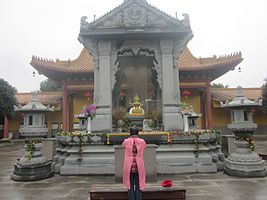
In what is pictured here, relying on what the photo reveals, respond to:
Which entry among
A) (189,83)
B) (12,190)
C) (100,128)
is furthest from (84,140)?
(189,83)

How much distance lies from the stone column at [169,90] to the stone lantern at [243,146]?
2155mm

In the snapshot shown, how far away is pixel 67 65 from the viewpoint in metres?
22.2

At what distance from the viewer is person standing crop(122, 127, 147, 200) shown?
4484 mm

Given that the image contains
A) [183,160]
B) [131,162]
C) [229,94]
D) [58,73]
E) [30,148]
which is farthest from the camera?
[229,94]

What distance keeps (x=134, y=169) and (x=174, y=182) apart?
1.79 metres

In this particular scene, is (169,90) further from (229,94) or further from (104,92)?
(229,94)

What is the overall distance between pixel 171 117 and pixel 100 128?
302cm

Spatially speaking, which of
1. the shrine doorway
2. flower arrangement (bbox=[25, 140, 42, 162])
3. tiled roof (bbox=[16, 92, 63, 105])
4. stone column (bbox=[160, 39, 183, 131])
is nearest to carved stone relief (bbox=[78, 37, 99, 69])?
the shrine doorway

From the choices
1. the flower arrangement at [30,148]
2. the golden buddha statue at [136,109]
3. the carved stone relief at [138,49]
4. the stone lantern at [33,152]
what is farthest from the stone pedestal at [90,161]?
the carved stone relief at [138,49]

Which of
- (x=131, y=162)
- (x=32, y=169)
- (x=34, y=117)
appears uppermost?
(x=34, y=117)

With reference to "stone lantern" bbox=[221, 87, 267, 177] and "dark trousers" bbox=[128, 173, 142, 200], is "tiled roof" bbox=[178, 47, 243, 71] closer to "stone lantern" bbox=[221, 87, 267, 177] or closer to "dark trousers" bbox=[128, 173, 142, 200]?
"stone lantern" bbox=[221, 87, 267, 177]

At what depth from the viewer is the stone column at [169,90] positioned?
987cm

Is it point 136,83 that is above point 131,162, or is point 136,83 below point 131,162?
above

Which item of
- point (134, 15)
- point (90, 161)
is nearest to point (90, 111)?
point (90, 161)
